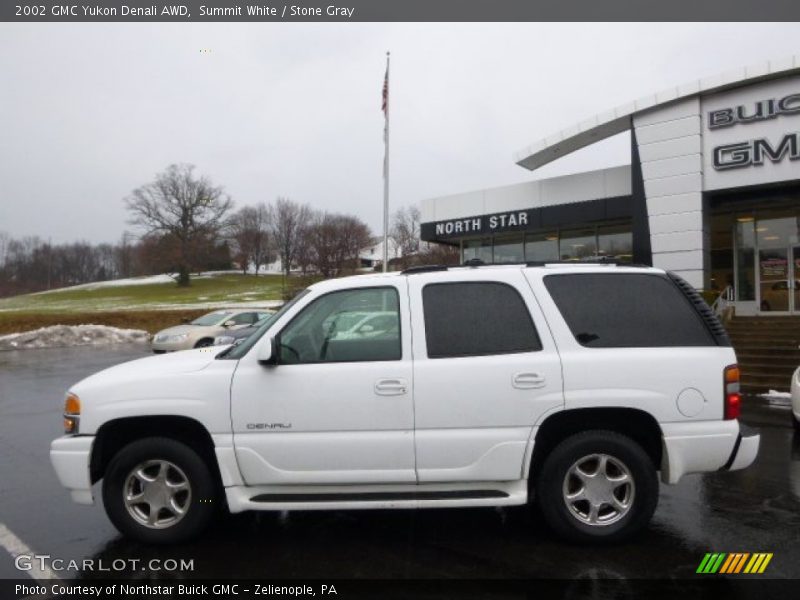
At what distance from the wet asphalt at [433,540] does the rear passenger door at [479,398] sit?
1.79ft

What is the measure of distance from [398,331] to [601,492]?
176 centimetres

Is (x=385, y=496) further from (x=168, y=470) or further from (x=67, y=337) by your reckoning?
(x=67, y=337)

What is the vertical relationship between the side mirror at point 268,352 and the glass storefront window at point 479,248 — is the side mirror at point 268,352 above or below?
below

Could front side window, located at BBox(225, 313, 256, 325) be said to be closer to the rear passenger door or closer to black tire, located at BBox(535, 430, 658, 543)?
the rear passenger door

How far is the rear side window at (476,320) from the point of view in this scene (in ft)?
13.6

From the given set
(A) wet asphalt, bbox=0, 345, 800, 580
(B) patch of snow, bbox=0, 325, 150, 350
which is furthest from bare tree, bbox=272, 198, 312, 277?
(A) wet asphalt, bbox=0, 345, 800, 580

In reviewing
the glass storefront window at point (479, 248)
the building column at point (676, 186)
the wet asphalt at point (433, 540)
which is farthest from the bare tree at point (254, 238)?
the wet asphalt at point (433, 540)

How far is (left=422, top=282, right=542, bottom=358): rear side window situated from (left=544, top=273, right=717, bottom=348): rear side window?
31 cm

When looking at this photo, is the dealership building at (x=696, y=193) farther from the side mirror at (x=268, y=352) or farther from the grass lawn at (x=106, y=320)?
the grass lawn at (x=106, y=320)

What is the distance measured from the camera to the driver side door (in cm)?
398

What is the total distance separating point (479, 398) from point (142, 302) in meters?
62.9

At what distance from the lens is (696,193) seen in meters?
16.5

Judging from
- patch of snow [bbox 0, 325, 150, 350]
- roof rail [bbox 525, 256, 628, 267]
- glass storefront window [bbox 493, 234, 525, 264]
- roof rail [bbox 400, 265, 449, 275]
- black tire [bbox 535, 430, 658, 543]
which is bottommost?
patch of snow [bbox 0, 325, 150, 350]

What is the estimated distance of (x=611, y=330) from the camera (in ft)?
13.8
